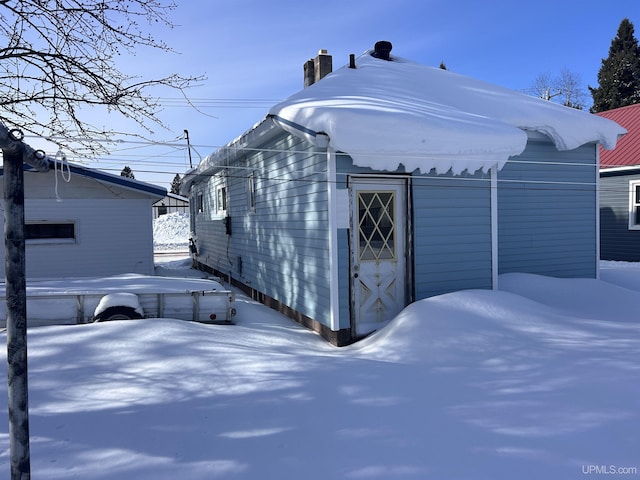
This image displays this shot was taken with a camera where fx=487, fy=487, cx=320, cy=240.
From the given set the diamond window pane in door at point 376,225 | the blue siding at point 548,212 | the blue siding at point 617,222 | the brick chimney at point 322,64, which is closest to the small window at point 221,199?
the brick chimney at point 322,64

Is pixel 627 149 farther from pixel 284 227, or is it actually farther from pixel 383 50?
pixel 284 227

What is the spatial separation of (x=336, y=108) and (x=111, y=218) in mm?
8334

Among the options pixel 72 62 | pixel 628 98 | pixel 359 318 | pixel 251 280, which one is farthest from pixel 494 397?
pixel 628 98

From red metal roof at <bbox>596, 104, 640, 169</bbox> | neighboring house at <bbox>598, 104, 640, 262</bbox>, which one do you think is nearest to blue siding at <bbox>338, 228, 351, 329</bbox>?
neighboring house at <bbox>598, 104, 640, 262</bbox>

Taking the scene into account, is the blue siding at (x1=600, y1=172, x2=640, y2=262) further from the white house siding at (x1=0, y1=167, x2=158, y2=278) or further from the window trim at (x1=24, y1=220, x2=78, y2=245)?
the window trim at (x1=24, y1=220, x2=78, y2=245)

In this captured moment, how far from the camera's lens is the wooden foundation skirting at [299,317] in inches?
274

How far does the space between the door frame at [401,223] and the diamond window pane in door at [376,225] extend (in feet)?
0.45

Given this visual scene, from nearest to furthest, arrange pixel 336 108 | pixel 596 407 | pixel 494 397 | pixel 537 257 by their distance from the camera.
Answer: pixel 596 407, pixel 494 397, pixel 336 108, pixel 537 257

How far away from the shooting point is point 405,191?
744cm

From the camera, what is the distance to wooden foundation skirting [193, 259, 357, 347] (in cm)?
696

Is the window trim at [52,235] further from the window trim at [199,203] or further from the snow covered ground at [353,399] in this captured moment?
the snow covered ground at [353,399]

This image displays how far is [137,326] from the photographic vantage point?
6.35m

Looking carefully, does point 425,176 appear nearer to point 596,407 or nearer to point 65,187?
point 596,407

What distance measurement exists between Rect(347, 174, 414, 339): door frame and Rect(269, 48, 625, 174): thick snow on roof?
1.58 ft
